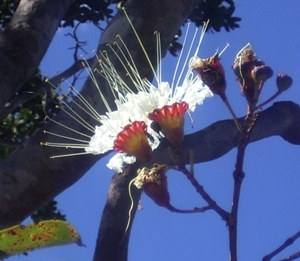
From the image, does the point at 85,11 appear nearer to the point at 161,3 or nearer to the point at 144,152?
the point at 161,3

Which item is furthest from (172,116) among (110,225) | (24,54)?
(24,54)

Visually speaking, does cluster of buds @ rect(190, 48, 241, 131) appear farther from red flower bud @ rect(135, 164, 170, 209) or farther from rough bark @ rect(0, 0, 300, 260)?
rough bark @ rect(0, 0, 300, 260)

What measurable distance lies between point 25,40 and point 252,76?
1378mm

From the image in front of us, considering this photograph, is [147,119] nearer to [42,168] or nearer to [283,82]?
[283,82]

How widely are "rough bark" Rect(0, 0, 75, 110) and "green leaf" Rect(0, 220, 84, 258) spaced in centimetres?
92

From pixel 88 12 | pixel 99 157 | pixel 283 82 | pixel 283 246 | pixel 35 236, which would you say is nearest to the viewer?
pixel 283 246

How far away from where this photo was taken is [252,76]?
118 centimetres

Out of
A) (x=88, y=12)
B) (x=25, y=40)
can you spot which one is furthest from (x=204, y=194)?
(x=88, y=12)

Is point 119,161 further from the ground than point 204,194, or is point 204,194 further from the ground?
point 119,161

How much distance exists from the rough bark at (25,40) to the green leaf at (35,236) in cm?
92

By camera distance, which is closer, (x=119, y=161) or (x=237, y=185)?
(x=237, y=185)

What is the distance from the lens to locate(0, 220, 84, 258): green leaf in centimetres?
132

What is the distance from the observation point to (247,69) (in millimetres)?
1213

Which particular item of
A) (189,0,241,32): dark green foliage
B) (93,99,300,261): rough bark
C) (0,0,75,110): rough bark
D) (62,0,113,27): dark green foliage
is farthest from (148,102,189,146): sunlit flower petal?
(62,0,113,27): dark green foliage
